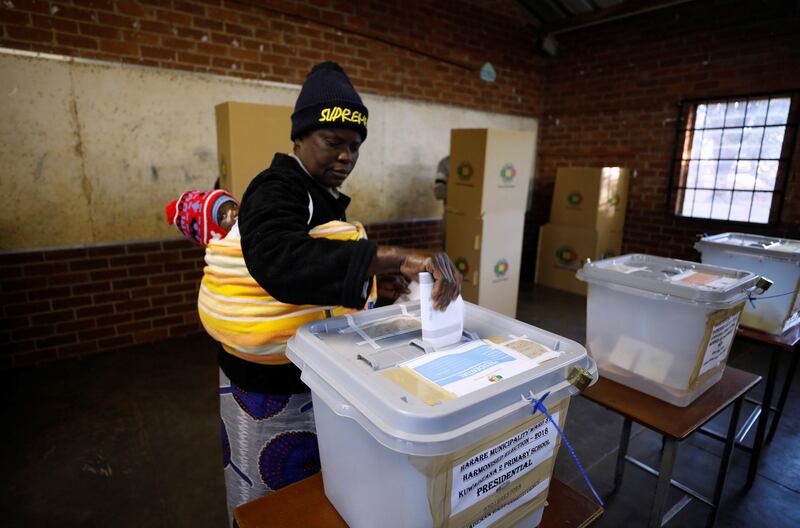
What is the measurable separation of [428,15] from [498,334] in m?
3.96

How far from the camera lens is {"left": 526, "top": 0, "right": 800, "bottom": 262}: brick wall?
3.56 m

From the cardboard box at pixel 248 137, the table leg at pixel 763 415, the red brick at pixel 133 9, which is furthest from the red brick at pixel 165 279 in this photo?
the table leg at pixel 763 415

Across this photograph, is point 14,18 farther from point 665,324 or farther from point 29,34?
point 665,324

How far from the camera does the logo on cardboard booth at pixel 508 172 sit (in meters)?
3.32

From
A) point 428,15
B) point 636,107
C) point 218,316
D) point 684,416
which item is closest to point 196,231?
point 218,316

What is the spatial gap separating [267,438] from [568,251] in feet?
13.7

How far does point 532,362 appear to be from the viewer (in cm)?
70

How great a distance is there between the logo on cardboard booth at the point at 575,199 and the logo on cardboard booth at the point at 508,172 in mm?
1353

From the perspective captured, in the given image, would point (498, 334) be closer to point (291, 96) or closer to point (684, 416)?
point (684, 416)

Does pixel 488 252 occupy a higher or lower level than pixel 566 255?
higher

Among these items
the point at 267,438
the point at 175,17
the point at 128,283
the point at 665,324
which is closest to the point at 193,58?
the point at 175,17

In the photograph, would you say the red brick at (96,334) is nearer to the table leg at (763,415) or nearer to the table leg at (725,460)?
the table leg at (725,460)

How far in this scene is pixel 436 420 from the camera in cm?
54

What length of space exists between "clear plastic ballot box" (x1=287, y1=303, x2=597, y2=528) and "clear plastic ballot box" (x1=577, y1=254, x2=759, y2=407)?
625 mm
